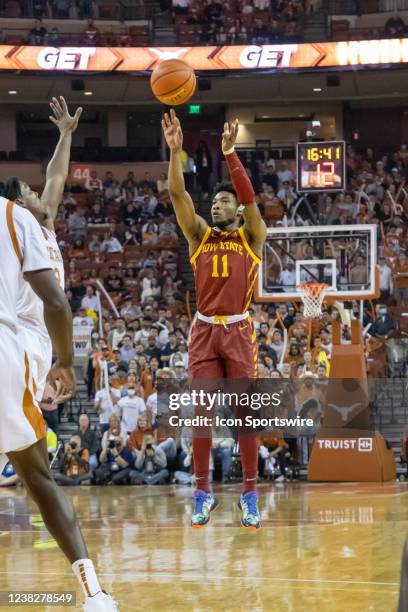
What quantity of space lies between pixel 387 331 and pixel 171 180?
1104 cm

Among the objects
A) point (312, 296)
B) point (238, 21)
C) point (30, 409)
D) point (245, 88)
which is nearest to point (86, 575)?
point (30, 409)

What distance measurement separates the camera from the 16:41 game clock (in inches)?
614

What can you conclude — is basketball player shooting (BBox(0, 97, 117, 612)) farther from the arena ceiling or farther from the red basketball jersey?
the arena ceiling

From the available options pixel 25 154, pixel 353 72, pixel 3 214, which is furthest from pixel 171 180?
pixel 25 154

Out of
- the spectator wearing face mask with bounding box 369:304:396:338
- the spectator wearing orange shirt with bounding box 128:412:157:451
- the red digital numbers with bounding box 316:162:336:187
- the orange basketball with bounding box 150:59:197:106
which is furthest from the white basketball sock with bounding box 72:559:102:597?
the spectator wearing face mask with bounding box 369:304:396:338

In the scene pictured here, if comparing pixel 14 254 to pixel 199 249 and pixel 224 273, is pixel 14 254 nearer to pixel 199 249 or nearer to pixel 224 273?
pixel 224 273

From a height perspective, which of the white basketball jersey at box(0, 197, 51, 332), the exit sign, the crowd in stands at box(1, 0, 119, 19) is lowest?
the white basketball jersey at box(0, 197, 51, 332)

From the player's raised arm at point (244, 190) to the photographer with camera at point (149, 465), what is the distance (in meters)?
7.76

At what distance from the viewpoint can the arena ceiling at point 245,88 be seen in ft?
90.4

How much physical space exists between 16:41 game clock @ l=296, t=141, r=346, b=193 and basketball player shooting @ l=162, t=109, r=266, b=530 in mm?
8000

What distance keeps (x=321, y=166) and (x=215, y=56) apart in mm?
10662

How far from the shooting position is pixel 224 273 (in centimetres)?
758

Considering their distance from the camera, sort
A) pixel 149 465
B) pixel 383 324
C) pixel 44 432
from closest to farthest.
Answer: pixel 44 432
pixel 149 465
pixel 383 324

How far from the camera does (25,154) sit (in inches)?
1201
